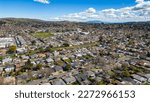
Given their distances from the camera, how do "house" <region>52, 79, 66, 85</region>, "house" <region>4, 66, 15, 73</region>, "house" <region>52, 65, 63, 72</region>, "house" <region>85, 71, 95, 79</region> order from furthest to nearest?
"house" <region>4, 66, 15, 73</region> < "house" <region>52, 65, 63, 72</region> < "house" <region>85, 71, 95, 79</region> < "house" <region>52, 79, 66, 85</region>

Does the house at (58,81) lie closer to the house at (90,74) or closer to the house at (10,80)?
the house at (90,74)

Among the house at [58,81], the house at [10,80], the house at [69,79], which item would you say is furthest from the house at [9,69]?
the house at [69,79]

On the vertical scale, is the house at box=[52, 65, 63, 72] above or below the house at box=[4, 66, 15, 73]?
above

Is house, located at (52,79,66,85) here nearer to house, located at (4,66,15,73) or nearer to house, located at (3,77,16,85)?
house, located at (3,77,16,85)

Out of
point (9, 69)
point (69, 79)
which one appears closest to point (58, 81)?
point (69, 79)

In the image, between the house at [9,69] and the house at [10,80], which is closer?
the house at [10,80]

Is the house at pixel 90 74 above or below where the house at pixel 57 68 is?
above

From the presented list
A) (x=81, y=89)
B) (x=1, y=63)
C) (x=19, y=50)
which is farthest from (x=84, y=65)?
(x=81, y=89)

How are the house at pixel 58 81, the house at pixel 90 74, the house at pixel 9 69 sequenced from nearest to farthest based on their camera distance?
the house at pixel 58 81, the house at pixel 90 74, the house at pixel 9 69

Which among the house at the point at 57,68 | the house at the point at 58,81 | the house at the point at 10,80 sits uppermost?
the house at the point at 58,81

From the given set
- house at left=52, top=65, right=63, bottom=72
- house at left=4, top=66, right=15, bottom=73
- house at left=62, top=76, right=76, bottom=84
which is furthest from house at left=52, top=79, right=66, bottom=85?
house at left=4, top=66, right=15, bottom=73

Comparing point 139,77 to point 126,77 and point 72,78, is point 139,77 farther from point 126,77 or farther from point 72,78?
point 72,78

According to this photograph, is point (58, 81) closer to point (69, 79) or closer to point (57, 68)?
point (69, 79)
